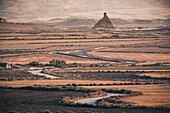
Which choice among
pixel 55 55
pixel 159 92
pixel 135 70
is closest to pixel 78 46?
pixel 55 55

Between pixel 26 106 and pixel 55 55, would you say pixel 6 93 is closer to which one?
pixel 26 106

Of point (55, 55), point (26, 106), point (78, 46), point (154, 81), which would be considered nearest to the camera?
point (26, 106)

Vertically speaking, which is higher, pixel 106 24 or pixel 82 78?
pixel 106 24

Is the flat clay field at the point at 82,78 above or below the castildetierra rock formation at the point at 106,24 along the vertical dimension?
below

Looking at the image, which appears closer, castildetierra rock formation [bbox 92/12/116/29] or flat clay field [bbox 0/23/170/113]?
flat clay field [bbox 0/23/170/113]

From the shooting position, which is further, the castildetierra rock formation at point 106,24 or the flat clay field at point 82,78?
the castildetierra rock formation at point 106,24

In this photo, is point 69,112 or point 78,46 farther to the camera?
point 78,46

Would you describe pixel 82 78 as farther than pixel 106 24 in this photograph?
No

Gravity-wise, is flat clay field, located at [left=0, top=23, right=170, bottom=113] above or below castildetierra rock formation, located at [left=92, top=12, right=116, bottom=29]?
below
